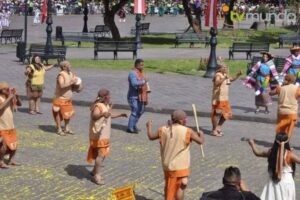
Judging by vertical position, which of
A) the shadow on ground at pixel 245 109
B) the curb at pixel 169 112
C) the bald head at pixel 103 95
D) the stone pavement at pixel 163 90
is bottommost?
the curb at pixel 169 112

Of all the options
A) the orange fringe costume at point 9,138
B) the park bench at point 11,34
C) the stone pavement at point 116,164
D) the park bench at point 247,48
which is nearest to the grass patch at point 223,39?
the park bench at point 11,34

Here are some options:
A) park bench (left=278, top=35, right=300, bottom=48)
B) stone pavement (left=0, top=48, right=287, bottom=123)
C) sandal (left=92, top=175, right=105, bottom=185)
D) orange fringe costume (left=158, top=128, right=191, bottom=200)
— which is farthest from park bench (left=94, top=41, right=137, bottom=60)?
orange fringe costume (left=158, top=128, right=191, bottom=200)

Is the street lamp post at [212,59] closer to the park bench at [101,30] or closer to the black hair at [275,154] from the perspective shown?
the black hair at [275,154]

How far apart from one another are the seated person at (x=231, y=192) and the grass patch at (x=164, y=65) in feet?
66.5

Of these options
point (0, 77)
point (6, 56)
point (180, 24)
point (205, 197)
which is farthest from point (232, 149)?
point (180, 24)

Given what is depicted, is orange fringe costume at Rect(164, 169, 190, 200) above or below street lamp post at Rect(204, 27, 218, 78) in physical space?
below

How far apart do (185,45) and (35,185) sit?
1181 inches

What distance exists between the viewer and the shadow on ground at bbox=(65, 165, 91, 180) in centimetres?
1285

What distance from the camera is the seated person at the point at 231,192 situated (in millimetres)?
7609

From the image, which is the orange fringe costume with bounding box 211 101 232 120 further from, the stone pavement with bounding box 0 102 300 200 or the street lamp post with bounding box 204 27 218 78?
the street lamp post with bounding box 204 27 218 78

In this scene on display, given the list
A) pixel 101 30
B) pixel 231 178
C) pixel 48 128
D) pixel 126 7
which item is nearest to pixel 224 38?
pixel 101 30

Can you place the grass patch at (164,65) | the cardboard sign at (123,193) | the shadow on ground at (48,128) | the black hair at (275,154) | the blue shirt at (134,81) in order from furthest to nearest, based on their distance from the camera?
the grass patch at (164,65)
the shadow on ground at (48,128)
the blue shirt at (134,81)
the black hair at (275,154)
the cardboard sign at (123,193)

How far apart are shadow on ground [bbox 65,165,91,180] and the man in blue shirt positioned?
3149 millimetres

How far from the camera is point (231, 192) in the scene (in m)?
7.70
